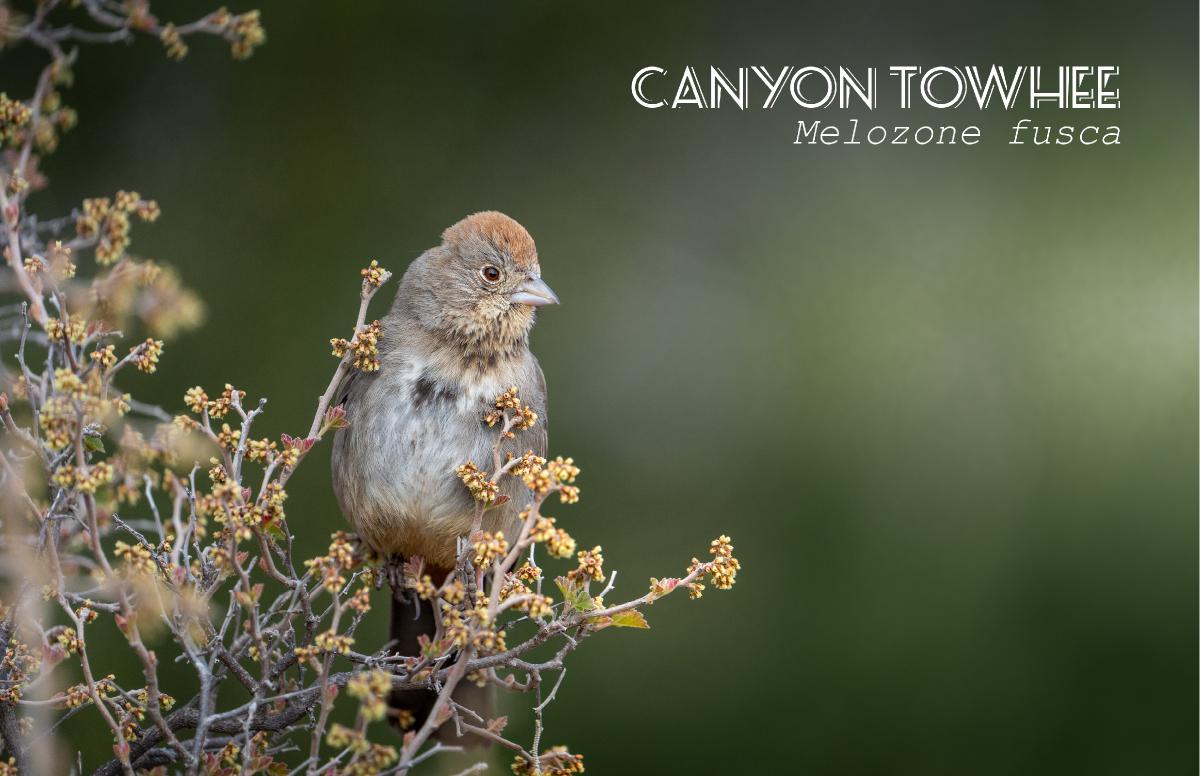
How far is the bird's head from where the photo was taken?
93.5 inches

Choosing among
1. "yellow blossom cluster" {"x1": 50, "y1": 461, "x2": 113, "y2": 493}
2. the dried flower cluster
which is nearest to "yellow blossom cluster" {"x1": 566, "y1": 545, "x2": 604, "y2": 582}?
the dried flower cluster

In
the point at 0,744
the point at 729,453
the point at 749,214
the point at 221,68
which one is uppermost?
the point at 221,68

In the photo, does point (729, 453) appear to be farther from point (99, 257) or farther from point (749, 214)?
point (99, 257)

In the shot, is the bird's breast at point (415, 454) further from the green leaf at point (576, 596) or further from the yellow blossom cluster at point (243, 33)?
the yellow blossom cluster at point (243, 33)

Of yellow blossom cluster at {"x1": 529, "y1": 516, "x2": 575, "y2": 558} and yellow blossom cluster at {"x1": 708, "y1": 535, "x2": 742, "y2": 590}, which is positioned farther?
yellow blossom cluster at {"x1": 708, "y1": 535, "x2": 742, "y2": 590}

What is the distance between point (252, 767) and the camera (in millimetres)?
1445

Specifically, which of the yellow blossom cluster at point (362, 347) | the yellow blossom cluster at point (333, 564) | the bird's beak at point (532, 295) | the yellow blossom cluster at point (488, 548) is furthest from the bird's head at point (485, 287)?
the yellow blossom cluster at point (333, 564)

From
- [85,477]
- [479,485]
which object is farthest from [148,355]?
[479,485]

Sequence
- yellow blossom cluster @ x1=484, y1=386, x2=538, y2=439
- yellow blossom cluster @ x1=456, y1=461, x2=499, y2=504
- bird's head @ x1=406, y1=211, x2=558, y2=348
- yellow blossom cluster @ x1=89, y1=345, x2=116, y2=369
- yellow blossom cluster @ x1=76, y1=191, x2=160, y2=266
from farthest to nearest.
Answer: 1. bird's head @ x1=406, y1=211, x2=558, y2=348
2. yellow blossom cluster @ x1=484, y1=386, x2=538, y2=439
3. yellow blossom cluster @ x1=456, y1=461, x2=499, y2=504
4. yellow blossom cluster @ x1=76, y1=191, x2=160, y2=266
5. yellow blossom cluster @ x1=89, y1=345, x2=116, y2=369

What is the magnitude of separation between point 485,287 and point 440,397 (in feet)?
0.79

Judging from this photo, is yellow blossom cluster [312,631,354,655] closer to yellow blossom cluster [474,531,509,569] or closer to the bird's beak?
yellow blossom cluster [474,531,509,569]

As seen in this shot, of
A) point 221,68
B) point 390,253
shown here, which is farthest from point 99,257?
point 221,68

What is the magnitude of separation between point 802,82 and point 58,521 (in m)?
3.75

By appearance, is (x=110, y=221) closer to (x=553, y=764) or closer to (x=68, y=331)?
(x=68, y=331)
